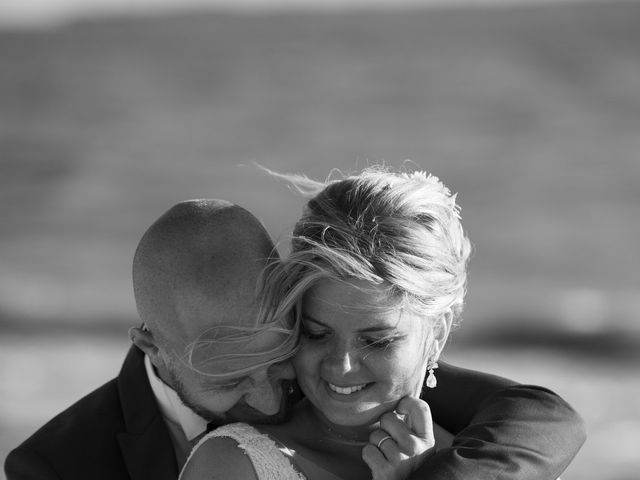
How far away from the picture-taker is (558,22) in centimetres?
3114

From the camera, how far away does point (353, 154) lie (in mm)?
19703

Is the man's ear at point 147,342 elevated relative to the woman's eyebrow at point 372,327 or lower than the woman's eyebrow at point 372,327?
lower

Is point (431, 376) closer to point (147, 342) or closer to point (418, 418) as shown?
point (418, 418)

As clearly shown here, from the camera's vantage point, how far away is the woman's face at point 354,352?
9.55ft

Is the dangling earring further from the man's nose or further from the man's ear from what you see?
the man's ear

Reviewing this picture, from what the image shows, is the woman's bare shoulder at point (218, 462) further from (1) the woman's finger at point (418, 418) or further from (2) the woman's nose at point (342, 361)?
(1) the woman's finger at point (418, 418)

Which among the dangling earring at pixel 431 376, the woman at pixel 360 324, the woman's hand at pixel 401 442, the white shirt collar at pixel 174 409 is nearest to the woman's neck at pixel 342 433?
the woman at pixel 360 324

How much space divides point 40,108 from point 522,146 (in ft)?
33.6

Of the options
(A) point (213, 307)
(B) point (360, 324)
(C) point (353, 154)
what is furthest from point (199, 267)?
(C) point (353, 154)

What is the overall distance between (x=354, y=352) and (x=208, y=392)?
420 mm

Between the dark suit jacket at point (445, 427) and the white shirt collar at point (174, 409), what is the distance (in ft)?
0.07

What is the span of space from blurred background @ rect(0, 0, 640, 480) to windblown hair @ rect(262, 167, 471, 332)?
106 cm

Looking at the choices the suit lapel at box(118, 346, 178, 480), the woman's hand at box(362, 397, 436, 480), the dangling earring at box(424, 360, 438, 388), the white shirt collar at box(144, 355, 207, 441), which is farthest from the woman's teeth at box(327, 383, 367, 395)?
the suit lapel at box(118, 346, 178, 480)

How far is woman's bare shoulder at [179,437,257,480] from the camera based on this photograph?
2781mm
